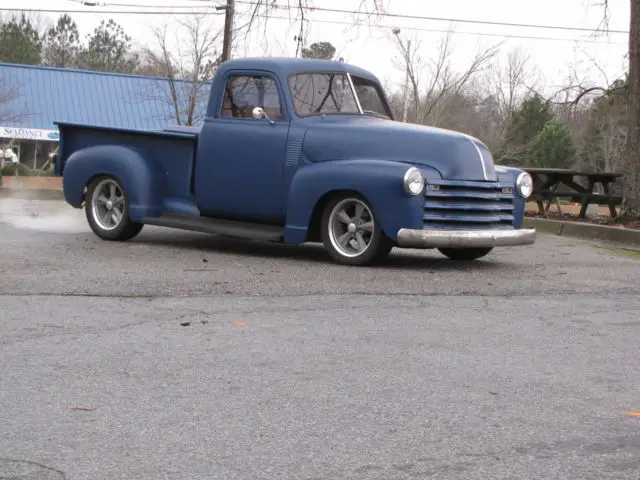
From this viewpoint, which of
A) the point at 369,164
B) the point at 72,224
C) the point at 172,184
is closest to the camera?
the point at 369,164

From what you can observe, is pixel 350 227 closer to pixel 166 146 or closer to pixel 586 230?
pixel 166 146

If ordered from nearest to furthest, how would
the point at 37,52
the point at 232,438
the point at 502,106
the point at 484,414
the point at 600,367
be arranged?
the point at 232,438
the point at 484,414
the point at 600,367
the point at 502,106
the point at 37,52

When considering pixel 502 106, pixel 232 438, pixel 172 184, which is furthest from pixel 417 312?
pixel 502 106

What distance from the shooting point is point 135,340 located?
20.9 ft

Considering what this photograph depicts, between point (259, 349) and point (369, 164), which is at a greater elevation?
point (369, 164)

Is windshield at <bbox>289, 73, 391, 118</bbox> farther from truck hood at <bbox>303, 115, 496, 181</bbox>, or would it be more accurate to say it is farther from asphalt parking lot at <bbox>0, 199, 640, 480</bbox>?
asphalt parking lot at <bbox>0, 199, 640, 480</bbox>

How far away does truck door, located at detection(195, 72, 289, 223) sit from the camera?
36.2 ft

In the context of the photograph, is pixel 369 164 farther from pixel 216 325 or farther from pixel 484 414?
pixel 484 414

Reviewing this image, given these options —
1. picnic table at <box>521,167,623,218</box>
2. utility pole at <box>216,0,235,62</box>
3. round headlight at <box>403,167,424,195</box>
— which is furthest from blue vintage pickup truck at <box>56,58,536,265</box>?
utility pole at <box>216,0,235,62</box>

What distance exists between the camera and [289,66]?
11391mm

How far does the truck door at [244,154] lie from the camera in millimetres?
11039

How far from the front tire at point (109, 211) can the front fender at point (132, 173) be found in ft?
0.47

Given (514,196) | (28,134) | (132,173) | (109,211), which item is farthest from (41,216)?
(28,134)

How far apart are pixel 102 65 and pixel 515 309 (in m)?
80.8
